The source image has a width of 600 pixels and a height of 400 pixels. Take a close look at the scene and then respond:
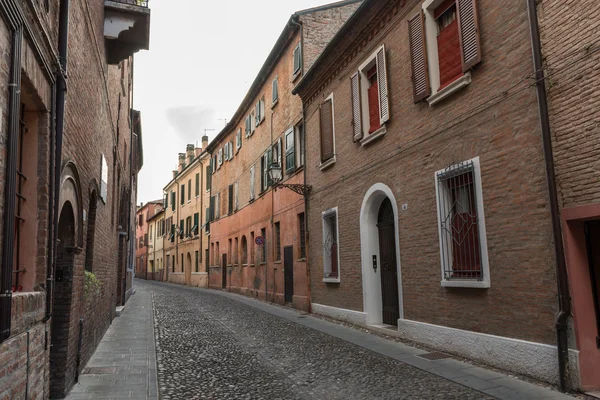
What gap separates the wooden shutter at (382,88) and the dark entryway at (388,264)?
1875 mm

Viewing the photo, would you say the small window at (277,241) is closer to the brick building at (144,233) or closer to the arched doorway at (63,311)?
the arched doorway at (63,311)

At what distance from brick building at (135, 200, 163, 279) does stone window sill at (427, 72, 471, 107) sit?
4865cm

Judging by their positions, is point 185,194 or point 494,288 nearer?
→ point 494,288

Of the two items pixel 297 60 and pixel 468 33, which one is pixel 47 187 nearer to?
pixel 468 33

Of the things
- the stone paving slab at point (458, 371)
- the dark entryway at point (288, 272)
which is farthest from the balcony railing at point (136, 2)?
the dark entryway at point (288, 272)

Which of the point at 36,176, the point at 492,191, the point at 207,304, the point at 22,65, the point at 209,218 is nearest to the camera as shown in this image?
the point at 22,65

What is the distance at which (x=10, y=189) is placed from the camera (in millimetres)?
3443

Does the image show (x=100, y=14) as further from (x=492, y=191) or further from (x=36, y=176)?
(x=492, y=191)

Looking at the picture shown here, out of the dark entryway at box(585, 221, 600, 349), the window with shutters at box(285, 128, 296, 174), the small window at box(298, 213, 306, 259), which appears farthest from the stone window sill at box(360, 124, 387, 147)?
the window with shutters at box(285, 128, 296, 174)

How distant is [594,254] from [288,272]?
12022 millimetres

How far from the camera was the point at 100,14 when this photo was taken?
8133mm

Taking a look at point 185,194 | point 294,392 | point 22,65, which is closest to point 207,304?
point 294,392

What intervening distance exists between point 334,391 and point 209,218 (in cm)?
2662

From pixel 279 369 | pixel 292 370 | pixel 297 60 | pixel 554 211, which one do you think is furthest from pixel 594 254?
pixel 297 60
